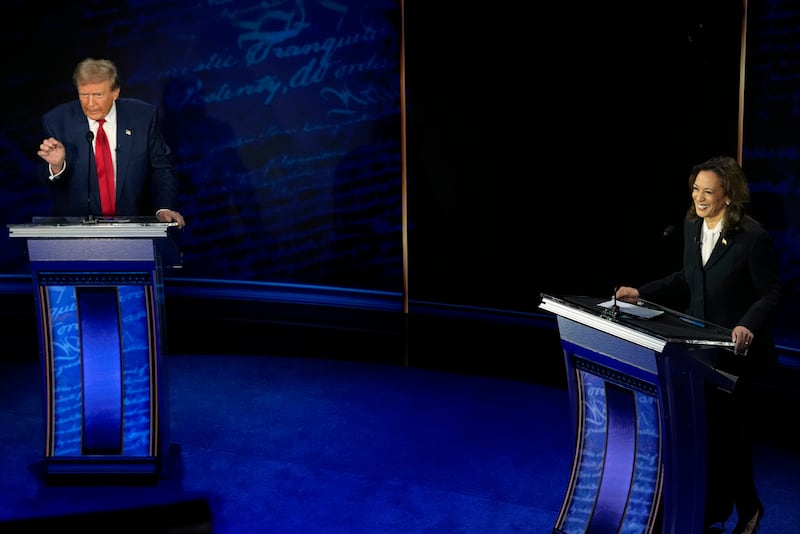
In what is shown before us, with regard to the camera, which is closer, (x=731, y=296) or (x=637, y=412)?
(x=637, y=412)

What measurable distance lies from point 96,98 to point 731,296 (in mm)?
2507

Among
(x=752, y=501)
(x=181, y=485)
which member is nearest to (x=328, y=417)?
(x=181, y=485)

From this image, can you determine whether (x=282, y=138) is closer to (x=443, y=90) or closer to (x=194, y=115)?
(x=194, y=115)

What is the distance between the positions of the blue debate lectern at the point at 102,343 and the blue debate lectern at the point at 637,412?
5.22 ft

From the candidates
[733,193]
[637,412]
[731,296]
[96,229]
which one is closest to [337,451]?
[96,229]

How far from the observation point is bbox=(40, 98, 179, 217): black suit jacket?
3.66m

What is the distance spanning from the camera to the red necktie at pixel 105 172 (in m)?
3.70

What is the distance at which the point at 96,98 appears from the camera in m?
3.57

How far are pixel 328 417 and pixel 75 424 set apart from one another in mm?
1338

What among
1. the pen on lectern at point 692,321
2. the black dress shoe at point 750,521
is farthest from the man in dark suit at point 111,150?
the black dress shoe at point 750,521

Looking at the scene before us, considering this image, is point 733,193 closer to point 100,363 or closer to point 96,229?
point 96,229

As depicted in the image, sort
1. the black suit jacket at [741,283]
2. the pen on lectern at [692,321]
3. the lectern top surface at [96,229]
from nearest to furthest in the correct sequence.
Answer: the pen on lectern at [692,321]
the black suit jacket at [741,283]
the lectern top surface at [96,229]

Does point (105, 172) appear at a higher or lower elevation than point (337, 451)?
higher

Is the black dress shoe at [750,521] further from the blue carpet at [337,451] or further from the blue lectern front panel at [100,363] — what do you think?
the blue lectern front panel at [100,363]
